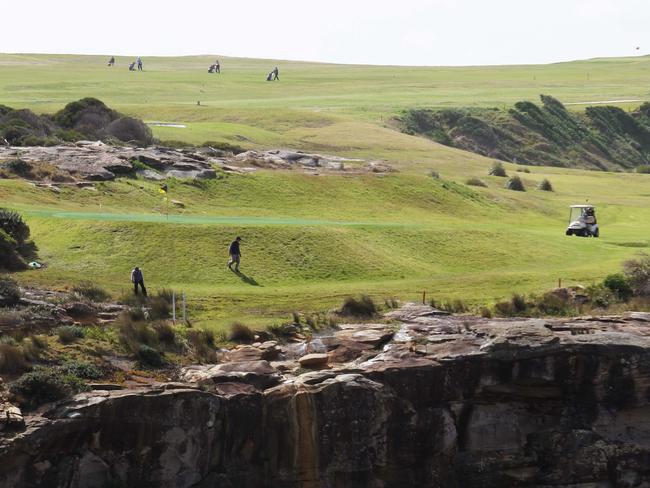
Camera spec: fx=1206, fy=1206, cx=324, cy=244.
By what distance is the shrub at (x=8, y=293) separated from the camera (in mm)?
42750

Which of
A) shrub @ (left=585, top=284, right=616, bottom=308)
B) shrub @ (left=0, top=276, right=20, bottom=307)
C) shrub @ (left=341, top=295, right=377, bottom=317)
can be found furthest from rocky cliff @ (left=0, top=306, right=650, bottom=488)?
shrub @ (left=0, top=276, right=20, bottom=307)

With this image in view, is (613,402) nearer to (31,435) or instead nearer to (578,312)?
(578,312)

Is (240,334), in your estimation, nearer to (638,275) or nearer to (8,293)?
(8,293)

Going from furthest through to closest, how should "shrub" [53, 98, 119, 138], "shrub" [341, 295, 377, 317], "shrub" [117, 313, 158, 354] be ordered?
"shrub" [53, 98, 119, 138], "shrub" [341, 295, 377, 317], "shrub" [117, 313, 158, 354]

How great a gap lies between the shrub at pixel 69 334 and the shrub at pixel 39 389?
3.92 meters

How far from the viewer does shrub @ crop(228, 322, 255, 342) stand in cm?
4272

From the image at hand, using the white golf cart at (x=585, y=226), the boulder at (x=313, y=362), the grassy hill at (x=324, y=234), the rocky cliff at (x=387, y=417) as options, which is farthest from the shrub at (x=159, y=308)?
the white golf cart at (x=585, y=226)

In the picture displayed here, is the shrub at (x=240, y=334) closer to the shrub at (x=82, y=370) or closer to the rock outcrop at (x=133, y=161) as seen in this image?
A: the shrub at (x=82, y=370)

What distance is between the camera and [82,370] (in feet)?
123

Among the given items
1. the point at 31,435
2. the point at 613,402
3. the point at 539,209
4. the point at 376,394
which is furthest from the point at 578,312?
the point at 539,209

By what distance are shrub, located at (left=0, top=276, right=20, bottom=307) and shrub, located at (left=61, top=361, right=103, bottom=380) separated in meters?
5.85

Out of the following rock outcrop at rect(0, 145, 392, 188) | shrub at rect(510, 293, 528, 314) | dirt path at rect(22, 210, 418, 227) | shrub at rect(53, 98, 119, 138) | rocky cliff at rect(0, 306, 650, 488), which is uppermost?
shrub at rect(53, 98, 119, 138)

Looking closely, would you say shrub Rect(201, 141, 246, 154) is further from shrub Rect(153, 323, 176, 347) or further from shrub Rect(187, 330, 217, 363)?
shrub Rect(153, 323, 176, 347)

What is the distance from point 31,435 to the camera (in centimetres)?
3428
